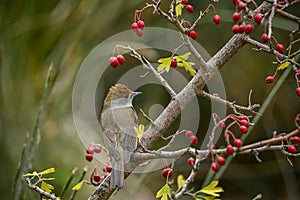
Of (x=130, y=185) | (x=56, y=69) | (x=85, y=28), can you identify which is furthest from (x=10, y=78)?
(x=130, y=185)

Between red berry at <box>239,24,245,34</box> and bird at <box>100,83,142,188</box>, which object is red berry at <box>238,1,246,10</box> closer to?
red berry at <box>239,24,245,34</box>

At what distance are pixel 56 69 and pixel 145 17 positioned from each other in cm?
60

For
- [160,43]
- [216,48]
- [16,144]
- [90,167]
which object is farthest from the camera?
[216,48]

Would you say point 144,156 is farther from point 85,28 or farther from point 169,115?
point 85,28

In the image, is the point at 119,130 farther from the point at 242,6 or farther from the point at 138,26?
the point at 242,6

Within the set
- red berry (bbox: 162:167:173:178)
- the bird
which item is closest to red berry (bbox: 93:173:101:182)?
the bird

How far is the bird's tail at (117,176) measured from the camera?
3.85 ft

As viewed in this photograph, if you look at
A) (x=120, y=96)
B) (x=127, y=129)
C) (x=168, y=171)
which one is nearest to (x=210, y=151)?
(x=168, y=171)

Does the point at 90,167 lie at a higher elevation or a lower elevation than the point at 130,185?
higher

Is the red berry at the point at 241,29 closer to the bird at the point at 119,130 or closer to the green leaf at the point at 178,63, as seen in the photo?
the green leaf at the point at 178,63

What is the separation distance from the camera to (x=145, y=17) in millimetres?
2857

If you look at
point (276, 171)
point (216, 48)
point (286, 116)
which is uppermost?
point (216, 48)

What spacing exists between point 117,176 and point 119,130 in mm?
295

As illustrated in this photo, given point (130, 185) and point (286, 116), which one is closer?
point (130, 185)
